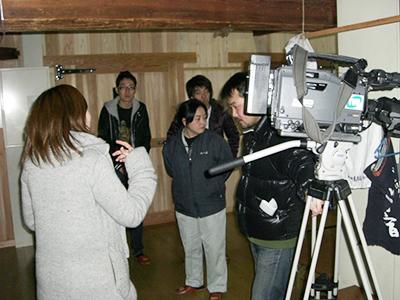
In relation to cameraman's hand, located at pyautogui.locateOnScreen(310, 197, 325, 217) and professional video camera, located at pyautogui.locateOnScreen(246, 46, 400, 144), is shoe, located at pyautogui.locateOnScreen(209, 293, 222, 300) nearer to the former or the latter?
cameraman's hand, located at pyautogui.locateOnScreen(310, 197, 325, 217)

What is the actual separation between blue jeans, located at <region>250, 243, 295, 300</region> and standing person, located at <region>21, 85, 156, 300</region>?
554 millimetres

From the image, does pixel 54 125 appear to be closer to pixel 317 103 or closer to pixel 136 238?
pixel 317 103

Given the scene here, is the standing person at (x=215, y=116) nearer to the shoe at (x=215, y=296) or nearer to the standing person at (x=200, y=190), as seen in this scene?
the standing person at (x=200, y=190)

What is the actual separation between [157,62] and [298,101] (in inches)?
123

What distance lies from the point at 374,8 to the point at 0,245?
142 inches

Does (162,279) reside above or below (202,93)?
below

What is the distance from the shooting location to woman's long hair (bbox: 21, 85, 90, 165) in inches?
49.7

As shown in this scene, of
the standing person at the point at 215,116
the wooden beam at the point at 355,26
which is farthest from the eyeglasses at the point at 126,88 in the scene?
the wooden beam at the point at 355,26

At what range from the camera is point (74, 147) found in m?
1.27

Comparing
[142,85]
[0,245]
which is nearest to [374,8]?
[142,85]

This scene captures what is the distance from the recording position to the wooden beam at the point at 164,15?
1.80 meters

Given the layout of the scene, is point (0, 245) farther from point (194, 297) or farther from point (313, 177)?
point (313, 177)

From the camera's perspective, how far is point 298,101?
129cm

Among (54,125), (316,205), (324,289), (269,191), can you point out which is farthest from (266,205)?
(54,125)
